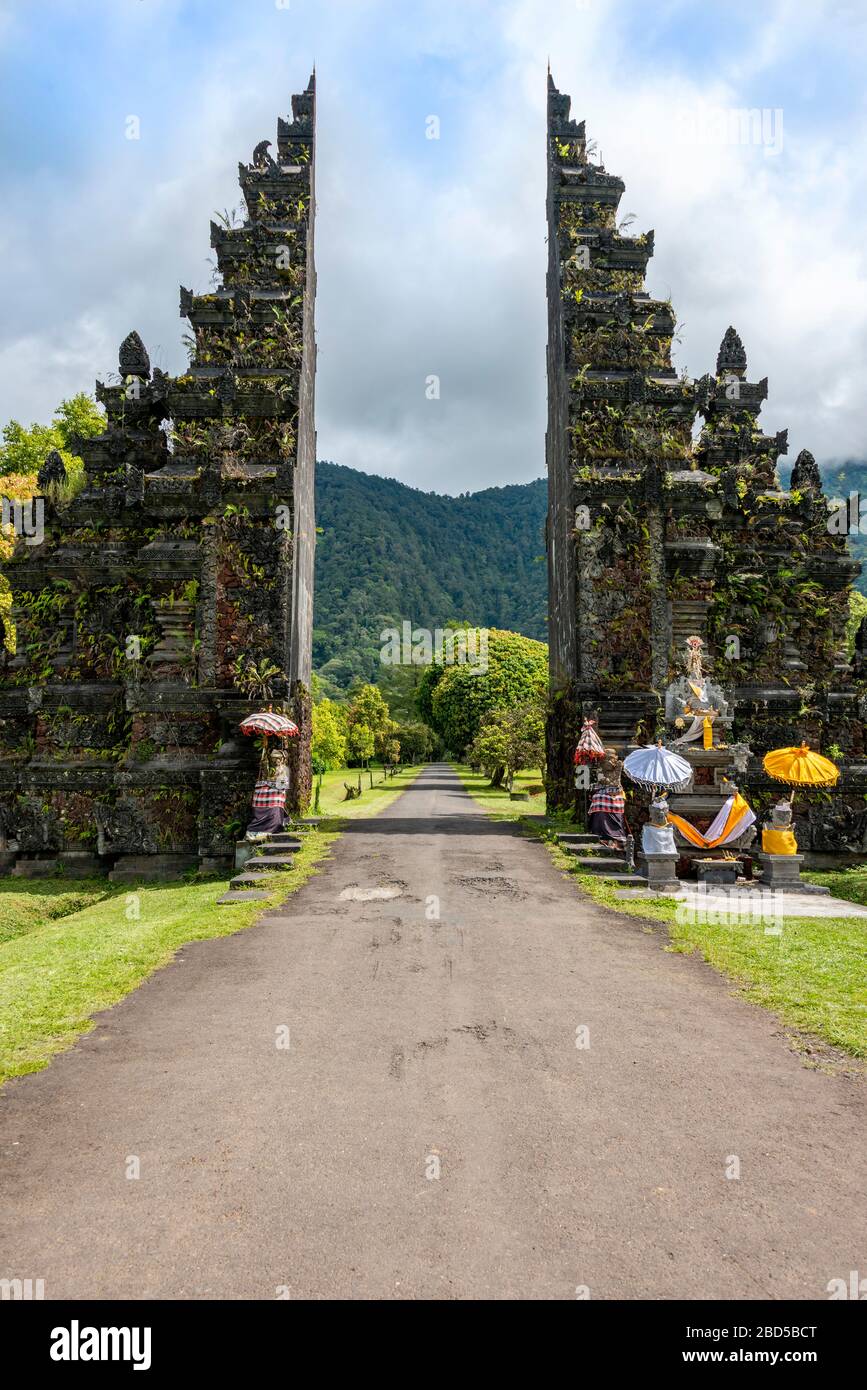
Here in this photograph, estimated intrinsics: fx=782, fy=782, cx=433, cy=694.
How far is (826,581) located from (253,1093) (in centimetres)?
→ 2086

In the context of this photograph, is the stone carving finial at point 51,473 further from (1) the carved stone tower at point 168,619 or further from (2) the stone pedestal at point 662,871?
(2) the stone pedestal at point 662,871

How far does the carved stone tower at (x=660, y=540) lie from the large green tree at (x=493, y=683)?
27.2 metres

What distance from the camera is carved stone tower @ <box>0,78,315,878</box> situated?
17750 millimetres

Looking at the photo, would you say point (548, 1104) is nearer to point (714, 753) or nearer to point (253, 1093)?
point (253, 1093)

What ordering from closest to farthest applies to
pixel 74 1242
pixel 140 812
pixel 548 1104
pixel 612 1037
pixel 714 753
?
pixel 74 1242
pixel 548 1104
pixel 612 1037
pixel 714 753
pixel 140 812

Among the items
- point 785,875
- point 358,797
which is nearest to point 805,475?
point 785,875

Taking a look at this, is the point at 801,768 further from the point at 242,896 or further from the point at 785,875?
the point at 242,896

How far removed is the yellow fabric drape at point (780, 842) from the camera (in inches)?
536

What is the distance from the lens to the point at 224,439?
19219mm

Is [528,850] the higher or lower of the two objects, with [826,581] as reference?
lower

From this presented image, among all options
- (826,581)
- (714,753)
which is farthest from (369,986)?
(826,581)

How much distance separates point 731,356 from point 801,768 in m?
16.5

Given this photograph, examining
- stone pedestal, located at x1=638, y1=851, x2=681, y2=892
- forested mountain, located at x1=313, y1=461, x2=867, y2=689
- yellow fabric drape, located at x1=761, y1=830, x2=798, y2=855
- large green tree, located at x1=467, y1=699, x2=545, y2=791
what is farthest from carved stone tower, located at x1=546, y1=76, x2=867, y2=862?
forested mountain, located at x1=313, y1=461, x2=867, y2=689

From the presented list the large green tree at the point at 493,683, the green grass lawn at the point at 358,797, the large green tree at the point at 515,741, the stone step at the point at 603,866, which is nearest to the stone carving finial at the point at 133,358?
the green grass lawn at the point at 358,797
